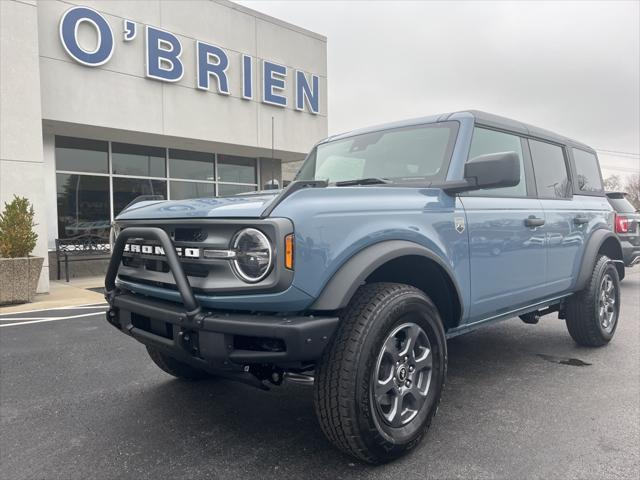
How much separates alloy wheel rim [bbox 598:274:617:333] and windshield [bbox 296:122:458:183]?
2.37m

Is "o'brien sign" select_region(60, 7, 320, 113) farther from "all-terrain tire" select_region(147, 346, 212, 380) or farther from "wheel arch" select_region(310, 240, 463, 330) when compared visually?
"wheel arch" select_region(310, 240, 463, 330)

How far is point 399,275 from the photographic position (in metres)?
2.88

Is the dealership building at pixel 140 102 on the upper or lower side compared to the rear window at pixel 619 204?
upper

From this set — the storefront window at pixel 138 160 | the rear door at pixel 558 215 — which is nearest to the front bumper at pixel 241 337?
the rear door at pixel 558 215

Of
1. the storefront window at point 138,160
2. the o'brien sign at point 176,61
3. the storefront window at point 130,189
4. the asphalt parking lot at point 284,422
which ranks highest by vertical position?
the o'brien sign at point 176,61

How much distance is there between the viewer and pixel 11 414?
323cm

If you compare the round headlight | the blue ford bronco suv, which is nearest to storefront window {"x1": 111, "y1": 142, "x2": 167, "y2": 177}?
the blue ford bronco suv

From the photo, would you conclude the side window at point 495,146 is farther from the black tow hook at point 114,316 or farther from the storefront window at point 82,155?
the storefront window at point 82,155

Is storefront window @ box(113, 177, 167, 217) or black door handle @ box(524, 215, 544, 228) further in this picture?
storefront window @ box(113, 177, 167, 217)

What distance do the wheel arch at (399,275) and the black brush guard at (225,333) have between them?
131 mm

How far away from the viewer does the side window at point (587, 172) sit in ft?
15.1

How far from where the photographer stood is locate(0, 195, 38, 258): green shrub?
8.09 m

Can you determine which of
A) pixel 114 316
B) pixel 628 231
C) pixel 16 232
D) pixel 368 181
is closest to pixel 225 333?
pixel 114 316

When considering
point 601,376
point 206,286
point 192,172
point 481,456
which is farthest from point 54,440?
point 192,172
